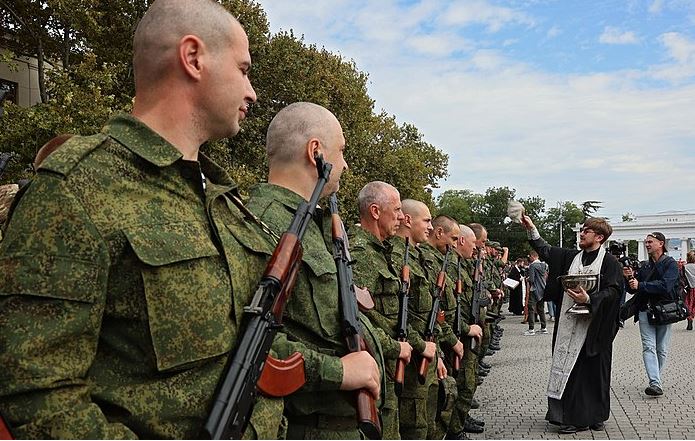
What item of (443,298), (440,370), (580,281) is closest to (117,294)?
(440,370)

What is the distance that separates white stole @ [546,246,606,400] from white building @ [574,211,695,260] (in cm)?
8255

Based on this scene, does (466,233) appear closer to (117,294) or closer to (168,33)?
(168,33)

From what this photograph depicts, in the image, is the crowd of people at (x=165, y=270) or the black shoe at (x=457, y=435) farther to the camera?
the black shoe at (x=457, y=435)

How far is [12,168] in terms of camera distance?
15406mm

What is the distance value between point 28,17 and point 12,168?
20.2 ft

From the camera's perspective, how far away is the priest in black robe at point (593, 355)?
7.54 metres

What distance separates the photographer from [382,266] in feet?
15.9

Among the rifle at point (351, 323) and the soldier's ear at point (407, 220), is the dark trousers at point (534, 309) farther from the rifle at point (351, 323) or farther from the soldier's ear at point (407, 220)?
the rifle at point (351, 323)

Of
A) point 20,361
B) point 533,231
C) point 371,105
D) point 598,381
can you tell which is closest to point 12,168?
point 533,231

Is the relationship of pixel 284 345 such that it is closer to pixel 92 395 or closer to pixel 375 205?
pixel 92 395

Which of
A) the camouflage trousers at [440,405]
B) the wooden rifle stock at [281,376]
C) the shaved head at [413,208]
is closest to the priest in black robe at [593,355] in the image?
the camouflage trousers at [440,405]

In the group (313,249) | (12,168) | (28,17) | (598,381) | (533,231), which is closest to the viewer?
(313,249)

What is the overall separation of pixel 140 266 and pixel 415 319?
14.3 feet

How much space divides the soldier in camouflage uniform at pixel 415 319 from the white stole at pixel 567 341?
1890mm
